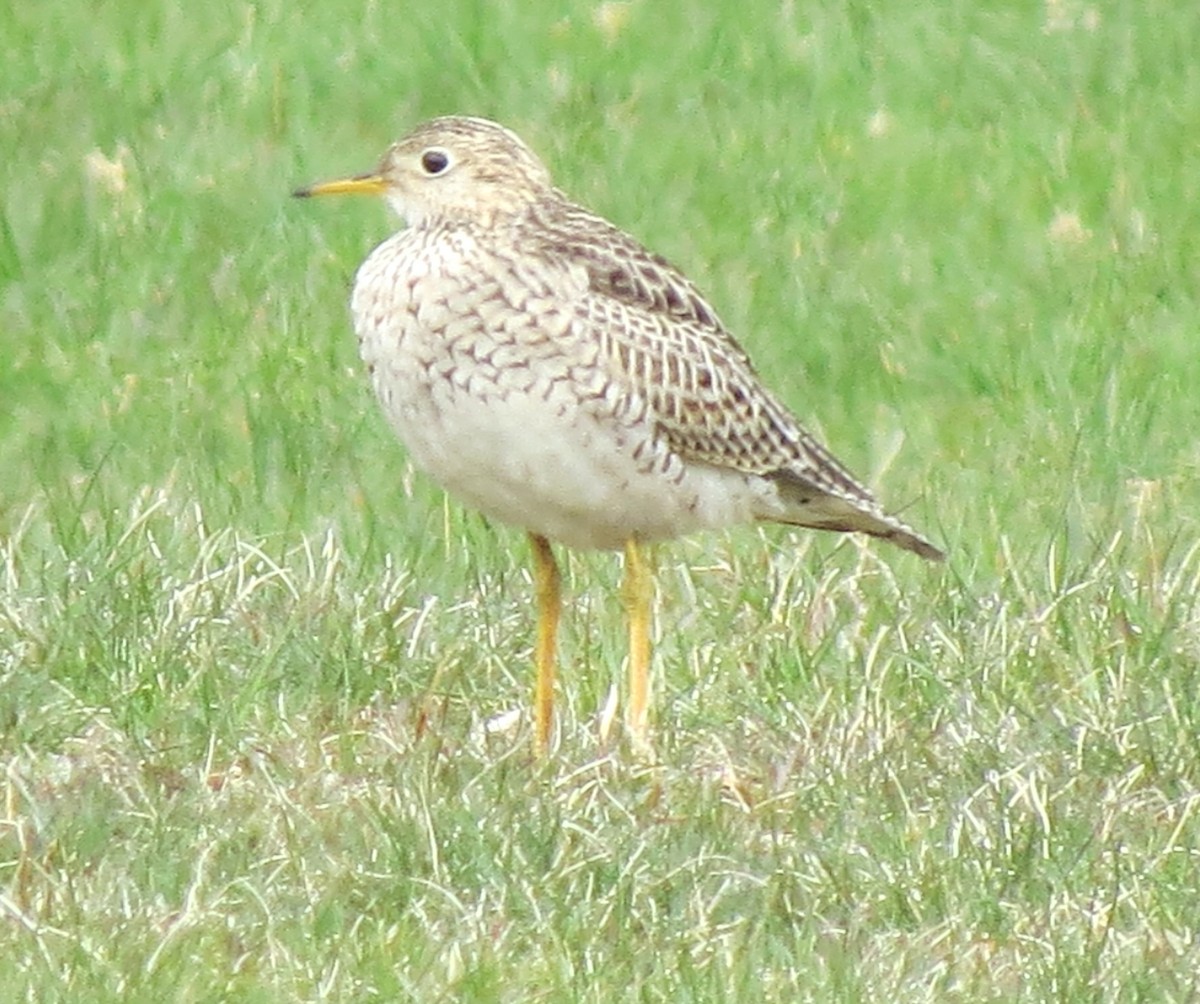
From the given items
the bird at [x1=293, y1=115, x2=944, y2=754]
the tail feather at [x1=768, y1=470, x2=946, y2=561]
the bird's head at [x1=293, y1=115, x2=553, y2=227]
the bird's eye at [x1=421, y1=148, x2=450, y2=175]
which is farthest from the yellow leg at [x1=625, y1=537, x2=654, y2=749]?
the bird's eye at [x1=421, y1=148, x2=450, y2=175]

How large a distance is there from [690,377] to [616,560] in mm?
1182

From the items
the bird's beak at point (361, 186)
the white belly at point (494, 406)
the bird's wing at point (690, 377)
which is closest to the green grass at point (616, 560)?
the bird's wing at point (690, 377)

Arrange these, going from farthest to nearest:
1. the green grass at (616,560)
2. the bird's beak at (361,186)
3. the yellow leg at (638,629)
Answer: the bird's beak at (361,186) < the yellow leg at (638,629) < the green grass at (616,560)

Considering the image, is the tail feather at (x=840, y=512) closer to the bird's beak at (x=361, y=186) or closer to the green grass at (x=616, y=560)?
the green grass at (x=616, y=560)

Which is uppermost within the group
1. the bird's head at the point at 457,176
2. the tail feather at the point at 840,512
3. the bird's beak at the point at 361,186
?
the bird's head at the point at 457,176

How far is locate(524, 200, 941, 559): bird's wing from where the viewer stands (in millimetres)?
7184

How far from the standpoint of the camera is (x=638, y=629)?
7.32 m

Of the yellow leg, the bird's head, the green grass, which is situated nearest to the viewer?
the green grass

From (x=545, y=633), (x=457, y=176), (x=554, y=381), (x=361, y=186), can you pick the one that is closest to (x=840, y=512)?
(x=545, y=633)

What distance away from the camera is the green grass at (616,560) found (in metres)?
6.20

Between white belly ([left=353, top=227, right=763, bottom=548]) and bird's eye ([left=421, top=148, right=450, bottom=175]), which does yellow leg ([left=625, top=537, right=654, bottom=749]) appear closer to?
white belly ([left=353, top=227, right=763, bottom=548])

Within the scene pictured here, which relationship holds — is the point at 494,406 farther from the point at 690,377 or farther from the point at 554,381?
the point at 690,377

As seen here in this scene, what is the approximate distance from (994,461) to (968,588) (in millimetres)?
1580

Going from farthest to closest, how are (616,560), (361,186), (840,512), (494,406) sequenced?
1. (616,560)
2. (840,512)
3. (361,186)
4. (494,406)
